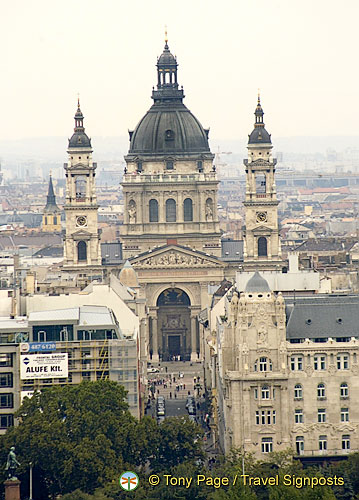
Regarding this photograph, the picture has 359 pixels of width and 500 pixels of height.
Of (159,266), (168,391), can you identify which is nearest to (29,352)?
(168,391)

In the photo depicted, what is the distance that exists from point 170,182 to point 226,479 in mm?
92042

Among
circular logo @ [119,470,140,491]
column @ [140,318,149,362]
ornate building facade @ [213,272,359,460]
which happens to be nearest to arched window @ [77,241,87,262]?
column @ [140,318,149,362]

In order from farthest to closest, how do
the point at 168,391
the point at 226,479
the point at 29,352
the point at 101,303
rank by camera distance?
1. the point at 168,391
2. the point at 101,303
3. the point at 29,352
4. the point at 226,479

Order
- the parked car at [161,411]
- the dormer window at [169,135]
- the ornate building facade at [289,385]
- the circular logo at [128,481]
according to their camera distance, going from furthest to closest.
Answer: the dormer window at [169,135] → the parked car at [161,411] → the ornate building facade at [289,385] → the circular logo at [128,481]

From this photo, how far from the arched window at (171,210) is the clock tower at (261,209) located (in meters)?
8.45

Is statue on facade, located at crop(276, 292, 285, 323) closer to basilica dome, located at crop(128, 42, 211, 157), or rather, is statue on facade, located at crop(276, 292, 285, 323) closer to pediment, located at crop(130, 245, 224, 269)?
pediment, located at crop(130, 245, 224, 269)

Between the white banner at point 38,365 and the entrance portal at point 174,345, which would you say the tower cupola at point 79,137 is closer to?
the entrance portal at point 174,345

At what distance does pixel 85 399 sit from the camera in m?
110

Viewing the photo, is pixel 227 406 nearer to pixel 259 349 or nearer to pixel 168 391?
pixel 259 349

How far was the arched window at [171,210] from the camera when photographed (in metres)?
194

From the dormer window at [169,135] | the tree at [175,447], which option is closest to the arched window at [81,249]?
the dormer window at [169,135]

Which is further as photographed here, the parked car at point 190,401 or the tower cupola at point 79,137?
the tower cupola at point 79,137

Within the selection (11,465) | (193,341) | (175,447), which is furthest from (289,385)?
(193,341)

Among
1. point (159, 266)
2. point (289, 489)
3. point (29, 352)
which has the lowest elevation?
point (289, 489)
